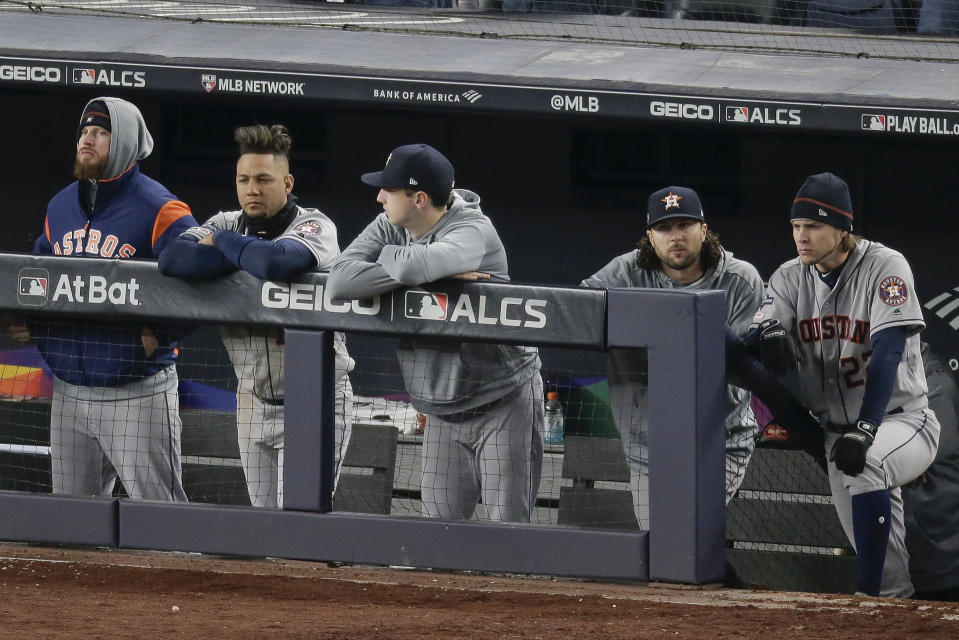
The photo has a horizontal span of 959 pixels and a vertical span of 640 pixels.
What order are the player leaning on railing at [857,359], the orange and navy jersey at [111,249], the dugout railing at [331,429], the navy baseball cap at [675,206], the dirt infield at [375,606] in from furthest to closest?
the orange and navy jersey at [111,249] < the navy baseball cap at [675,206] < the player leaning on railing at [857,359] < the dugout railing at [331,429] < the dirt infield at [375,606]

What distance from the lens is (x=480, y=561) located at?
3.62m

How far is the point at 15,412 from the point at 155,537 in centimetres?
139

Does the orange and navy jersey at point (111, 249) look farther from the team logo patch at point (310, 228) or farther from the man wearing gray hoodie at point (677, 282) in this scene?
the man wearing gray hoodie at point (677, 282)

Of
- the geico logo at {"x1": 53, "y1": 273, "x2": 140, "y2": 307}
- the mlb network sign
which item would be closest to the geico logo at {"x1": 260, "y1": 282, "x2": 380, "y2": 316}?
the mlb network sign

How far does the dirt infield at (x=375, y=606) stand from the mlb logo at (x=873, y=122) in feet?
9.19

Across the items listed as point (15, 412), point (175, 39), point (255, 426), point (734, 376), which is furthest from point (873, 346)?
point (175, 39)

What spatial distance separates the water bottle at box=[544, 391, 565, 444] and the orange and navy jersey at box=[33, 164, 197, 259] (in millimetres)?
Result: 1331

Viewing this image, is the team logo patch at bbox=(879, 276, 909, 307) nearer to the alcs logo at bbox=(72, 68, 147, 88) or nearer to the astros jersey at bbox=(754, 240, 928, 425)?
the astros jersey at bbox=(754, 240, 928, 425)

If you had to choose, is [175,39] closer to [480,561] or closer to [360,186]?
[360,186]

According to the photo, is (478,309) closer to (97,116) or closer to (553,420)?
(553,420)

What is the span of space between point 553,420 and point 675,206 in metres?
1.15

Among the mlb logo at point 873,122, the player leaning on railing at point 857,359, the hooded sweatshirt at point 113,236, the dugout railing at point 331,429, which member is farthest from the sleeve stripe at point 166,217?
the mlb logo at point 873,122

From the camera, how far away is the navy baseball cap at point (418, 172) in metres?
3.70

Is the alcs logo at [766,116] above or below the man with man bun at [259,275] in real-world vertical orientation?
above
